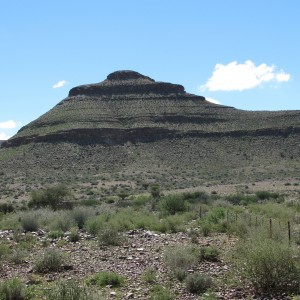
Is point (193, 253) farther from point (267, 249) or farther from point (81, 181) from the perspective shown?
point (81, 181)

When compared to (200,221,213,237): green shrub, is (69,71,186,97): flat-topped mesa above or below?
above

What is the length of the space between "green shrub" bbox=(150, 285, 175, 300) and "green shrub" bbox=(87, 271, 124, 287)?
1237 mm

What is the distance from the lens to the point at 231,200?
39.9 metres

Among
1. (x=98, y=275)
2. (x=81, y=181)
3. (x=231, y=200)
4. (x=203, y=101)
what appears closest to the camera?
(x=98, y=275)

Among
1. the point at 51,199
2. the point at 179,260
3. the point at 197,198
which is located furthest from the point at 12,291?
the point at 197,198

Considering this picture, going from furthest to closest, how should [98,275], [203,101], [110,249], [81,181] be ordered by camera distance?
[203,101] → [81,181] → [110,249] → [98,275]

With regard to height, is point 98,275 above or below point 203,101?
below

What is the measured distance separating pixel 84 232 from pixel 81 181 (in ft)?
178

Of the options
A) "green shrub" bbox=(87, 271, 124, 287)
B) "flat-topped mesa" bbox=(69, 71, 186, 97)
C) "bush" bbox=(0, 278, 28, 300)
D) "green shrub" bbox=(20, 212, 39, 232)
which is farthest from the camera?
"flat-topped mesa" bbox=(69, 71, 186, 97)

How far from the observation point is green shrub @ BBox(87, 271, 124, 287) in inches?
541

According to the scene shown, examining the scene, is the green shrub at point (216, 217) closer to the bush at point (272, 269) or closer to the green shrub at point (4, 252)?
the green shrub at point (4, 252)

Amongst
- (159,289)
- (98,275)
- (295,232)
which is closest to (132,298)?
(159,289)

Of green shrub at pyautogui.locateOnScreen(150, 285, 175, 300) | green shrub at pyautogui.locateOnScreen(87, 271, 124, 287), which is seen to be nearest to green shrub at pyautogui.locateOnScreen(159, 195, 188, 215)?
green shrub at pyautogui.locateOnScreen(87, 271, 124, 287)

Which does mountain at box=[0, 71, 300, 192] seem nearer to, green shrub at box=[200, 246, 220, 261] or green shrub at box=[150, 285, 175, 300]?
green shrub at box=[200, 246, 220, 261]
